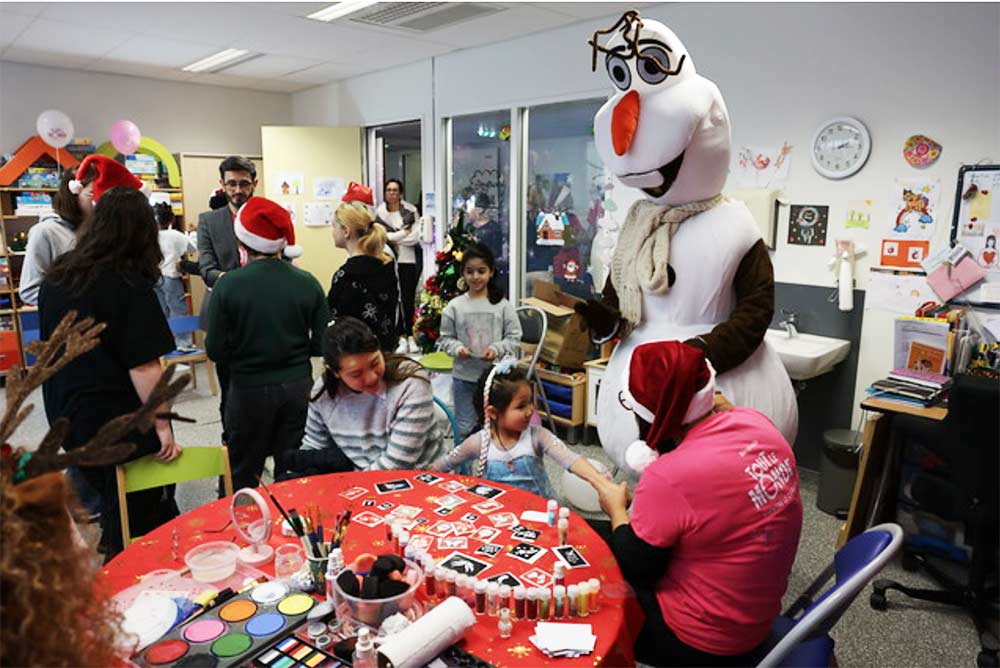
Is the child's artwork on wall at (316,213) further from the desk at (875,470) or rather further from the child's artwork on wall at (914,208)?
the desk at (875,470)

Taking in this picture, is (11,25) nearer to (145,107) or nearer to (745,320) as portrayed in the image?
(145,107)

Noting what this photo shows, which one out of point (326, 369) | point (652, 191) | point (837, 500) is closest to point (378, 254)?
point (326, 369)

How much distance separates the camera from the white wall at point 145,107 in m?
5.59

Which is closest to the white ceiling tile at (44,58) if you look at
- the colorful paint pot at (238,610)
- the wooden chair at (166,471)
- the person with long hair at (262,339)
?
the person with long hair at (262,339)

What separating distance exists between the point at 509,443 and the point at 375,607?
1032mm

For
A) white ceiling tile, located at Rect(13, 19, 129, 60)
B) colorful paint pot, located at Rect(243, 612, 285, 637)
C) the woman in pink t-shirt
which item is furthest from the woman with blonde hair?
white ceiling tile, located at Rect(13, 19, 129, 60)

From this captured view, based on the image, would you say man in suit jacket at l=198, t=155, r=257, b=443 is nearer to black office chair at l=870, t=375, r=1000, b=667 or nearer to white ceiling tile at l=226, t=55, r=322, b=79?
white ceiling tile at l=226, t=55, r=322, b=79

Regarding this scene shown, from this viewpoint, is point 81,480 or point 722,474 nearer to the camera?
point 722,474

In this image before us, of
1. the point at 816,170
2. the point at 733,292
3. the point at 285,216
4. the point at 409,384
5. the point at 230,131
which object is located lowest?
the point at 409,384

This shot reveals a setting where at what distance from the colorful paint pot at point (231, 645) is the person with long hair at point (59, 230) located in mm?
2364

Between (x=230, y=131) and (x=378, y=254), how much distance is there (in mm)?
4336

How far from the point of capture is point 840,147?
→ 327 centimetres

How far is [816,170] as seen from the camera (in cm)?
337

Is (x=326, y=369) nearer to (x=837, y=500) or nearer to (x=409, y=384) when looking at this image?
(x=409, y=384)
